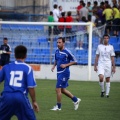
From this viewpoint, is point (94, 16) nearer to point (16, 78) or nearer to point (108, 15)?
point (108, 15)

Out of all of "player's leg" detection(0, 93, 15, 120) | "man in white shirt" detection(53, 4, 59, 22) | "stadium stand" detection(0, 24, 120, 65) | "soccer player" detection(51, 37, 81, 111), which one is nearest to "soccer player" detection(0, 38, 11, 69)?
"stadium stand" detection(0, 24, 120, 65)

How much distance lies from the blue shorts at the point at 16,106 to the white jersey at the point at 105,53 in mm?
10189

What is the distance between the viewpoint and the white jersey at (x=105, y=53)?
21344 millimetres

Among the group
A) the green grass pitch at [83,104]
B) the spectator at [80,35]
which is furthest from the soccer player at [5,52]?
the green grass pitch at [83,104]

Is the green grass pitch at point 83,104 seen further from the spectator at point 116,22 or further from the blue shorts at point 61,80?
the spectator at point 116,22

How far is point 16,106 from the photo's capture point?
11320 millimetres

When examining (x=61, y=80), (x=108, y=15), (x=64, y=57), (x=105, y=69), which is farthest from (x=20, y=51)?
(x=108, y=15)

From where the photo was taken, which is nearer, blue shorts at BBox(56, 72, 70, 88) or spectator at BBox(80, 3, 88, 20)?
blue shorts at BBox(56, 72, 70, 88)

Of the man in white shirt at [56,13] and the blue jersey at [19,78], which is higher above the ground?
the man in white shirt at [56,13]

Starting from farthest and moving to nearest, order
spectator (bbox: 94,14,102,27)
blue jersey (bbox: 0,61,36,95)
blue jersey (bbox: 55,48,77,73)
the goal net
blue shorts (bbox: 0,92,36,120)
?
spectator (bbox: 94,14,102,27) → the goal net → blue jersey (bbox: 55,48,77,73) → blue jersey (bbox: 0,61,36,95) → blue shorts (bbox: 0,92,36,120)

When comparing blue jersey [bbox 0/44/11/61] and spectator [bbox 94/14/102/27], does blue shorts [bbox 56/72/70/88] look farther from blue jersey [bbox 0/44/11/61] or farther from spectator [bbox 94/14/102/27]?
spectator [bbox 94/14/102/27]

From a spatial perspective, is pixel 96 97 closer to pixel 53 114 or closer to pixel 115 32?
pixel 53 114

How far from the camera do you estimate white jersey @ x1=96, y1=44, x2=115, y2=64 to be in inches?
840

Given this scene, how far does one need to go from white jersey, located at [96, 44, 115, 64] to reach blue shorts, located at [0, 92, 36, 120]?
1019 centimetres
